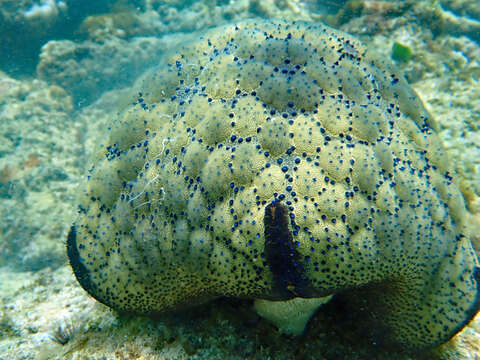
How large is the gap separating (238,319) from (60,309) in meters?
2.34

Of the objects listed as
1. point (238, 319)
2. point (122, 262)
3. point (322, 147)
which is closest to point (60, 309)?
point (122, 262)

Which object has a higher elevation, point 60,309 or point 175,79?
point 175,79

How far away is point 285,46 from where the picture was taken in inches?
111

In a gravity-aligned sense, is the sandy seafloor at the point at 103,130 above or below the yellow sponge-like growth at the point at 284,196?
below

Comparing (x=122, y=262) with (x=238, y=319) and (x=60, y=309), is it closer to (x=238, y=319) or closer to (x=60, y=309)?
(x=238, y=319)

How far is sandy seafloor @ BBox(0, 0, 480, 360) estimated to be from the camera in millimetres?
2607

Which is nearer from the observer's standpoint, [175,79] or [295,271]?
[295,271]

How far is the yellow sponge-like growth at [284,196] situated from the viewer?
2.12 meters

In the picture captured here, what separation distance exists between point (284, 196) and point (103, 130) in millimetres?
2488

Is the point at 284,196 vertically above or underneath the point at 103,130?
above

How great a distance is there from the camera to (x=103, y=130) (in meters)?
3.39

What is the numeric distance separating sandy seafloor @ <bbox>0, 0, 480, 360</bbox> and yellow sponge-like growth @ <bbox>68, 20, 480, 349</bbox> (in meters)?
0.42

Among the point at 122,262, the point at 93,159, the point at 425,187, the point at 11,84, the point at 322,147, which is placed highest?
the point at 322,147

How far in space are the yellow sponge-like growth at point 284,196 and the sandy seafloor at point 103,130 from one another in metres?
0.42
